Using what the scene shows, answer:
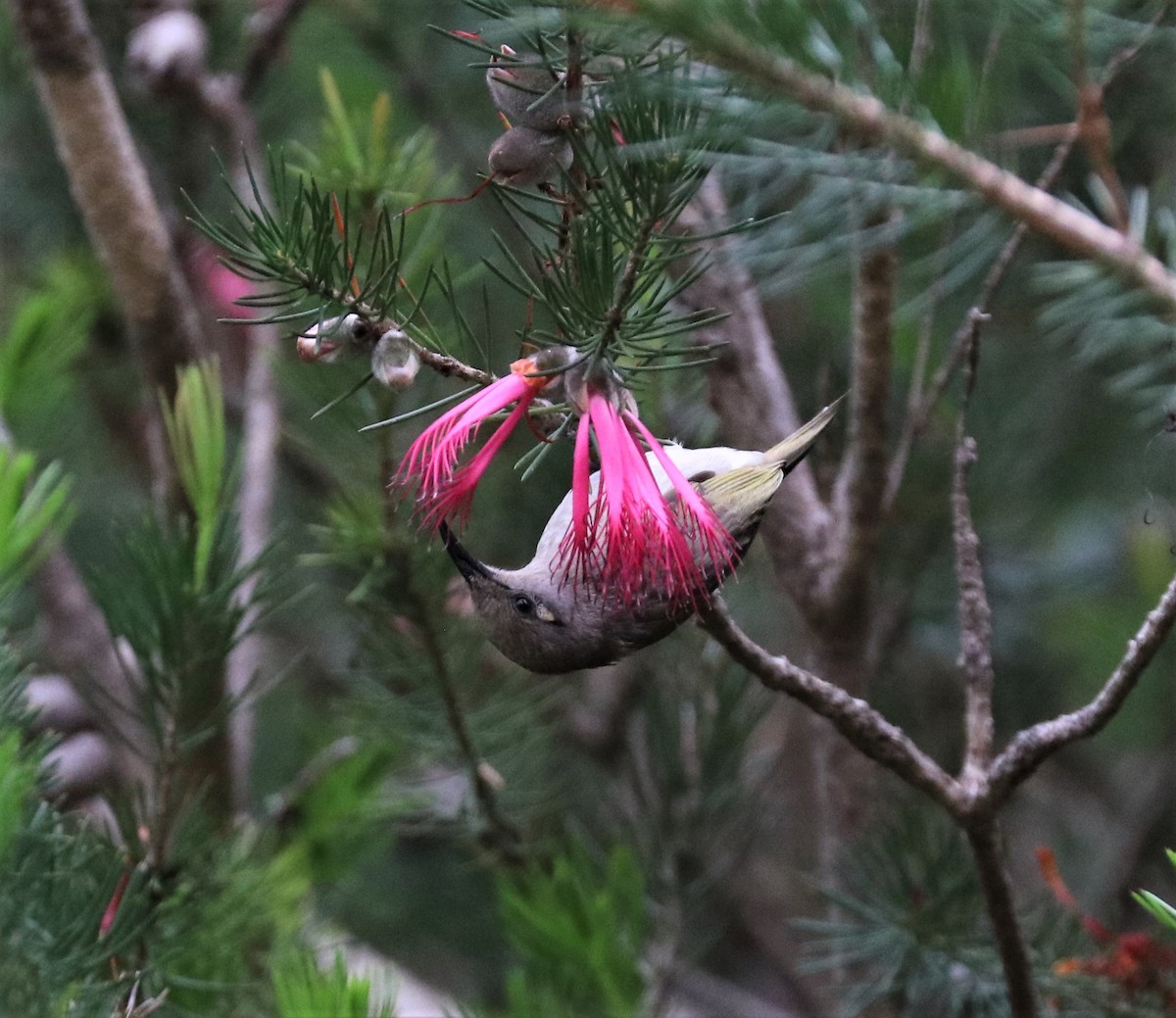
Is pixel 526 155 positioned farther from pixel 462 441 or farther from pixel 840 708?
pixel 840 708

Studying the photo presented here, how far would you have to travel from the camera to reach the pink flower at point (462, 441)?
342 mm

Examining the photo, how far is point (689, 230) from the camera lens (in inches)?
14.2

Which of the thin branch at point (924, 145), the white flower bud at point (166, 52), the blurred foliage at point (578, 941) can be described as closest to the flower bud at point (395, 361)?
the thin branch at point (924, 145)

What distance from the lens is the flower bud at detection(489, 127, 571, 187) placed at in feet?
1.14

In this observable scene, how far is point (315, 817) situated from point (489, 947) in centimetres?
52

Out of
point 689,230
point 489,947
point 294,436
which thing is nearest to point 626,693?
point 489,947

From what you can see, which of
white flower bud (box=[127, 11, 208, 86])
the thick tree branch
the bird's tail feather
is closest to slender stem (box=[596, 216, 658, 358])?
the bird's tail feather

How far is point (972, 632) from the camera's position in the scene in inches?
18.8

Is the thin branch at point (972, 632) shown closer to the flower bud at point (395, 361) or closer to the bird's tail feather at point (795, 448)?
the bird's tail feather at point (795, 448)

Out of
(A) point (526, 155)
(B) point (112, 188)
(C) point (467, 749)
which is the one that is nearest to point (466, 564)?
(A) point (526, 155)

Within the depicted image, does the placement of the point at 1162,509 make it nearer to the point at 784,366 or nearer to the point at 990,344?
the point at 990,344

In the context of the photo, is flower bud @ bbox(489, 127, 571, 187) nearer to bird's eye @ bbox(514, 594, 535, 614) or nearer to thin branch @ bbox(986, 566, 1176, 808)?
bird's eye @ bbox(514, 594, 535, 614)

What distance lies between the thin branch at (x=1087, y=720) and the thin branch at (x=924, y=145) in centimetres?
11

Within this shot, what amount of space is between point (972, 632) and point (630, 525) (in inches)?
7.7
